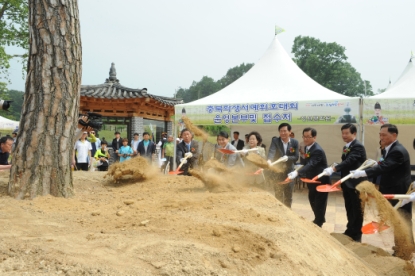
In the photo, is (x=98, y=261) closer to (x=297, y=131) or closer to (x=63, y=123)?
(x=63, y=123)

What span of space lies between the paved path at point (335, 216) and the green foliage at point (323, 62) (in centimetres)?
2934

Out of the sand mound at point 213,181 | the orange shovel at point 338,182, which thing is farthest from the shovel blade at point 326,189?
the sand mound at point 213,181

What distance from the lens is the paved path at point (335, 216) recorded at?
14.4 feet

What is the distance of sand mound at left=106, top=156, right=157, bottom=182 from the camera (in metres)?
4.68

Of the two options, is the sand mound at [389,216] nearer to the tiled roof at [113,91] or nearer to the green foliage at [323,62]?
the tiled roof at [113,91]

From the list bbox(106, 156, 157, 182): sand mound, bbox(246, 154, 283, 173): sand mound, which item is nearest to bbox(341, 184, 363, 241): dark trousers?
bbox(246, 154, 283, 173): sand mound

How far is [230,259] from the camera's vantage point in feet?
6.56

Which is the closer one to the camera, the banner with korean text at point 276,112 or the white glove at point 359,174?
the white glove at point 359,174

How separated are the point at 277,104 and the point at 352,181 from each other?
4385 mm

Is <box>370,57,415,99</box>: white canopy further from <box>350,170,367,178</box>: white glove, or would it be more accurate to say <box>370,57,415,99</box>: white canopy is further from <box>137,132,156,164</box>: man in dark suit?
<box>137,132,156,164</box>: man in dark suit

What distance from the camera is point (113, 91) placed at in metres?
13.1

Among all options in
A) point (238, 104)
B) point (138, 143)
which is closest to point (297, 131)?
point (238, 104)

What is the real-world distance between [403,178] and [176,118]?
645cm

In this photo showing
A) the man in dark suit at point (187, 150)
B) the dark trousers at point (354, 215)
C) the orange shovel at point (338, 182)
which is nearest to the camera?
the orange shovel at point (338, 182)
